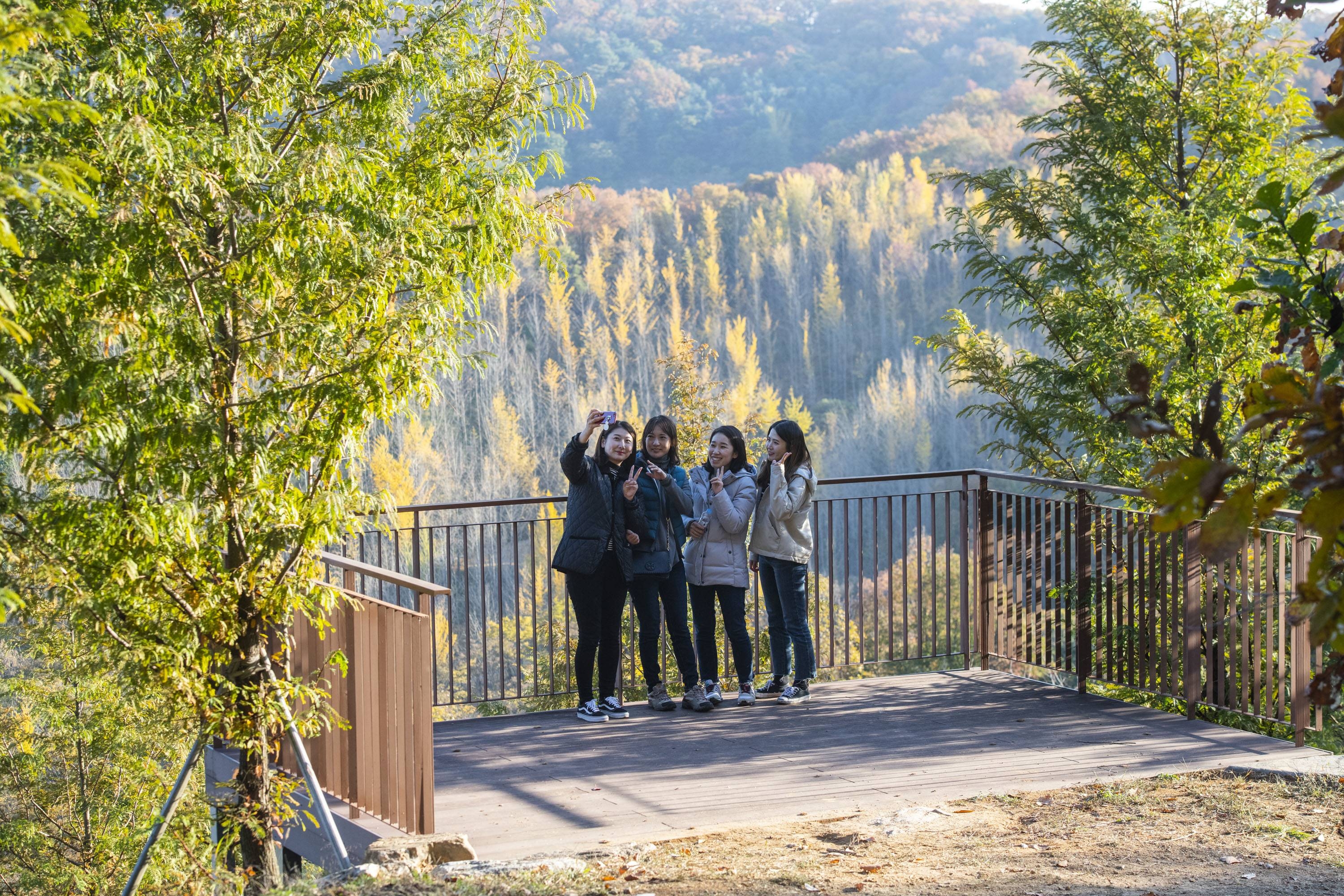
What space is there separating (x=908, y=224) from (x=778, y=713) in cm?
6443

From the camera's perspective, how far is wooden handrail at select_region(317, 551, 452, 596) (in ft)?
14.9

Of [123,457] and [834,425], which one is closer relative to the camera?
[123,457]

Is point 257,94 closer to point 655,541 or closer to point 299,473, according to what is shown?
point 299,473

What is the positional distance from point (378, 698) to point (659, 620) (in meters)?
2.10

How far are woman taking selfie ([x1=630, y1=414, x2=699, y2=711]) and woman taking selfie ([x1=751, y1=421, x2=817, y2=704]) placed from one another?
46cm

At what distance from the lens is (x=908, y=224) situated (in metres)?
68.2

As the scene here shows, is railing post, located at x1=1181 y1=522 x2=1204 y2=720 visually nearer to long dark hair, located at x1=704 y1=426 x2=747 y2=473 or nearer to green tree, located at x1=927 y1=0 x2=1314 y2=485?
green tree, located at x1=927 y1=0 x2=1314 y2=485

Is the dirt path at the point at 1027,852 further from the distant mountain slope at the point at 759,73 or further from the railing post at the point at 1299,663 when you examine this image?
the distant mountain slope at the point at 759,73

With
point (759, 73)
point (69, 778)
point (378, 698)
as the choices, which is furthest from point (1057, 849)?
point (759, 73)

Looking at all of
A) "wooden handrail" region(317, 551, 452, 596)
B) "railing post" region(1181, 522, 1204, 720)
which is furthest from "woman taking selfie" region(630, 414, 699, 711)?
"railing post" region(1181, 522, 1204, 720)

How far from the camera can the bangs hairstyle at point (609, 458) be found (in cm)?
656

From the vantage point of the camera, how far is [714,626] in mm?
6961

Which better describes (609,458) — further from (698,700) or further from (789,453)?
(698,700)

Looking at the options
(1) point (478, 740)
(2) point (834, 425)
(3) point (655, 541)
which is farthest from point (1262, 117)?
(2) point (834, 425)
